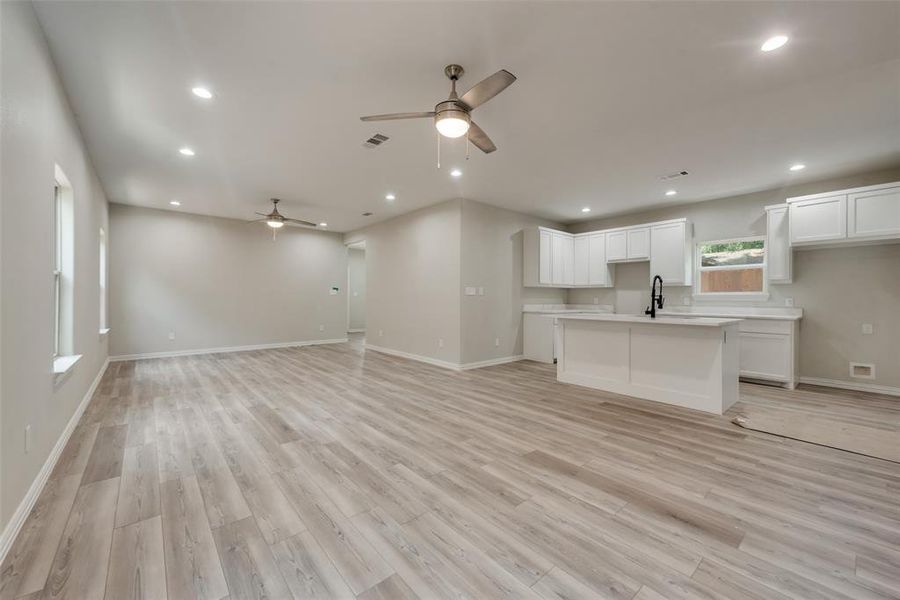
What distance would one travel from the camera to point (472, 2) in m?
1.98

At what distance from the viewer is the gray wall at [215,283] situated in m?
6.42

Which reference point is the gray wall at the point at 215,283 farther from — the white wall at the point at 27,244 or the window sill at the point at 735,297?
the window sill at the point at 735,297

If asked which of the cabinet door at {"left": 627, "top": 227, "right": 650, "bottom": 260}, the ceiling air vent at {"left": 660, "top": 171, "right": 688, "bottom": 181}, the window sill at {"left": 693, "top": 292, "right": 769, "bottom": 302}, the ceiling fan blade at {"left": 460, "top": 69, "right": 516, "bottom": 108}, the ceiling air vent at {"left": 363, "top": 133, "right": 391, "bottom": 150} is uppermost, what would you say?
the ceiling air vent at {"left": 363, "top": 133, "right": 391, "bottom": 150}

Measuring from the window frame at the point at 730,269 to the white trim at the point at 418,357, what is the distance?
4.25m

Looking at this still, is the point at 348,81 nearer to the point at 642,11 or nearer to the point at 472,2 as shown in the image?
the point at 472,2

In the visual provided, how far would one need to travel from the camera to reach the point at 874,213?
4.09 metres

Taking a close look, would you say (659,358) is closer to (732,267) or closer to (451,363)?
(732,267)

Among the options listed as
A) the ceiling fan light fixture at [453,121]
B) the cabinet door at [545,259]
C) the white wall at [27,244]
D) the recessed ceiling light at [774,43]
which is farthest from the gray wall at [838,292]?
the white wall at [27,244]

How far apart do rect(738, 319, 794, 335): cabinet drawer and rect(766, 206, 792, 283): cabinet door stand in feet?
2.28

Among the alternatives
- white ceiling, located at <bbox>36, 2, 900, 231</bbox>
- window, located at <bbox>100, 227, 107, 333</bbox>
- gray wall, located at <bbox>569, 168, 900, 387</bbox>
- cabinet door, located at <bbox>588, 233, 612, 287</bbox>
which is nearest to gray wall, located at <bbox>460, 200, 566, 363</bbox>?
cabinet door, located at <bbox>588, 233, 612, 287</bbox>

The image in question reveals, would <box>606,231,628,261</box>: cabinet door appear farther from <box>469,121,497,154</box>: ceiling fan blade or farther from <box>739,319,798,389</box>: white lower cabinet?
<box>469,121,497,154</box>: ceiling fan blade

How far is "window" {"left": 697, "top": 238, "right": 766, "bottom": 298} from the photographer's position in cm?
538

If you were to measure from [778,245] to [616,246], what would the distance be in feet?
7.40

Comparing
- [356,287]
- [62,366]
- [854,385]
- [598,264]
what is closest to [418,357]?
[598,264]
